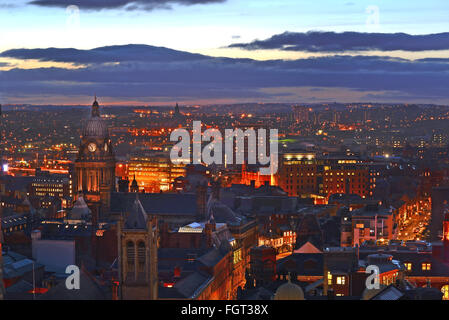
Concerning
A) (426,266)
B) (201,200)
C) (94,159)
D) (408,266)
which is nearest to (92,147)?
(94,159)

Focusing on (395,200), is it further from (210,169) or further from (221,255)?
(221,255)

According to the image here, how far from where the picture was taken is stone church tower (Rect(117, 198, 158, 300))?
43.0 metres

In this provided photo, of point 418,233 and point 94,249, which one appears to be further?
point 418,233

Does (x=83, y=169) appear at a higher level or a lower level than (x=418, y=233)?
higher

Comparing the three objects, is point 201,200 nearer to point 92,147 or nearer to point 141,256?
point 92,147

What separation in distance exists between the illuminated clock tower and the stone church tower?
5286 cm

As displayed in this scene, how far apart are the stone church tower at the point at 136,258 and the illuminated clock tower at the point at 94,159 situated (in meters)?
52.9

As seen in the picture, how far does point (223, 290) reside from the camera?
61312 millimetres

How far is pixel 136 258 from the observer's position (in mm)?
43125

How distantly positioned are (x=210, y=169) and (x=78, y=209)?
87753 mm

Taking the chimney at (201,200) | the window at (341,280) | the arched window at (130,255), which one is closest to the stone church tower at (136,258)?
the arched window at (130,255)

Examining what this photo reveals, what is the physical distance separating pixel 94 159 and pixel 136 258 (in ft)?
187
